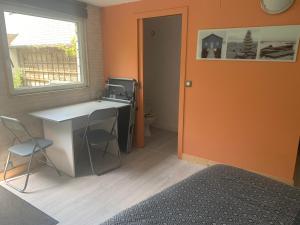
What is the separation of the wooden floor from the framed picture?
4.71 ft

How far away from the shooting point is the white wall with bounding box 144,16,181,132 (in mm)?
3979

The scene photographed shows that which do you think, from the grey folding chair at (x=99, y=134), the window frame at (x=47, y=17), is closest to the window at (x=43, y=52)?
the window frame at (x=47, y=17)

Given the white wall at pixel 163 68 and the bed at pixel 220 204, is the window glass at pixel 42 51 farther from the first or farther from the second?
the bed at pixel 220 204

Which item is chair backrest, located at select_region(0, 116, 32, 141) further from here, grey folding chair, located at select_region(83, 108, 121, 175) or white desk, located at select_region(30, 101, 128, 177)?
grey folding chair, located at select_region(83, 108, 121, 175)

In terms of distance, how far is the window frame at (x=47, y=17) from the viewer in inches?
94.3

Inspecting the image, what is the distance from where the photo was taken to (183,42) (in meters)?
2.75

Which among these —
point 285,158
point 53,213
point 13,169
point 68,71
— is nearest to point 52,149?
point 13,169

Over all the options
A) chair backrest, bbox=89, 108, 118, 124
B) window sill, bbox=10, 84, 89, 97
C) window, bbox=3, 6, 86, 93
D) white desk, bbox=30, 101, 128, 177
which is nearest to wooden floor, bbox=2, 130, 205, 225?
→ white desk, bbox=30, 101, 128, 177

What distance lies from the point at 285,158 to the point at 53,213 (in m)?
2.34

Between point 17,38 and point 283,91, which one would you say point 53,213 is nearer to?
point 17,38

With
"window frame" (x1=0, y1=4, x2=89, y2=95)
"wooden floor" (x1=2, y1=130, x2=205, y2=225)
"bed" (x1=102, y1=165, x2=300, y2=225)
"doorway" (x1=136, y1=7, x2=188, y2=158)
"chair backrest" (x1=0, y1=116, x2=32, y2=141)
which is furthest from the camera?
"doorway" (x1=136, y1=7, x2=188, y2=158)

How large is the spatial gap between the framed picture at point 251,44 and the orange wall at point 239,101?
0.06 meters

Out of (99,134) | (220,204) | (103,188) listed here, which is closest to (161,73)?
(99,134)

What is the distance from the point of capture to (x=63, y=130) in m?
2.55
